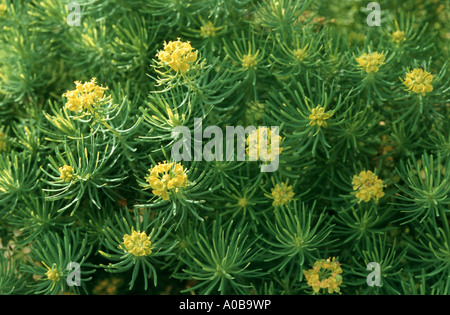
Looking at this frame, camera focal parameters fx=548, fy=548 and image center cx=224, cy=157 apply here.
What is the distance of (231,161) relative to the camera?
1.50 m

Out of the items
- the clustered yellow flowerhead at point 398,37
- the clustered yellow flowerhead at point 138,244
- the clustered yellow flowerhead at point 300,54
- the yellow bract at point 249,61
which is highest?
the clustered yellow flowerhead at point 398,37

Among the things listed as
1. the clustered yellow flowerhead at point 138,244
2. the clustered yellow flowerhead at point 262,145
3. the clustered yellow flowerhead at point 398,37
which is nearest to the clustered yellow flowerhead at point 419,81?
the clustered yellow flowerhead at point 398,37

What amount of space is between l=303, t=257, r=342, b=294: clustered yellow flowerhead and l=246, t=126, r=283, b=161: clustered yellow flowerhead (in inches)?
12.3

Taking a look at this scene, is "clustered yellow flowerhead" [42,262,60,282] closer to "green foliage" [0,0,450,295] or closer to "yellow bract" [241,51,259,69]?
"green foliage" [0,0,450,295]

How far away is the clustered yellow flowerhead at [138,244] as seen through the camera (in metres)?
1.36

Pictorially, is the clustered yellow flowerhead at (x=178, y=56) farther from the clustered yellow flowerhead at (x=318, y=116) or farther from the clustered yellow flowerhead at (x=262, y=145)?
the clustered yellow flowerhead at (x=318, y=116)

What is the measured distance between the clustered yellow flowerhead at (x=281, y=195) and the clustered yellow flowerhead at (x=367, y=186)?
180 millimetres

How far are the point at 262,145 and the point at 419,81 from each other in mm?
Answer: 470

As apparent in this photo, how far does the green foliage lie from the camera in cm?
144

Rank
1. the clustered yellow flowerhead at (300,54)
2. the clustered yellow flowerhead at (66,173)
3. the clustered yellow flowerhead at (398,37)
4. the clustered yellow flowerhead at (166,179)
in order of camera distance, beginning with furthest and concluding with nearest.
Result: 1. the clustered yellow flowerhead at (398,37)
2. the clustered yellow flowerhead at (300,54)
3. the clustered yellow flowerhead at (66,173)
4. the clustered yellow flowerhead at (166,179)

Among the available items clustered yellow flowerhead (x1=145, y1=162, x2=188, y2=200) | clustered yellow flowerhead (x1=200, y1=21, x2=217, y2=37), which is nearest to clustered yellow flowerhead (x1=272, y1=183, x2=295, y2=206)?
clustered yellow flowerhead (x1=145, y1=162, x2=188, y2=200)

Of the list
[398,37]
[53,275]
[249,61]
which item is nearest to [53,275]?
[53,275]
